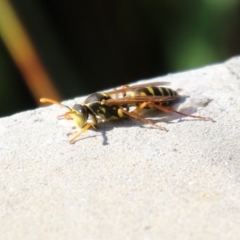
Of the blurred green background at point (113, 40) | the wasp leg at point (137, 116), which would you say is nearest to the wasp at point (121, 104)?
the wasp leg at point (137, 116)

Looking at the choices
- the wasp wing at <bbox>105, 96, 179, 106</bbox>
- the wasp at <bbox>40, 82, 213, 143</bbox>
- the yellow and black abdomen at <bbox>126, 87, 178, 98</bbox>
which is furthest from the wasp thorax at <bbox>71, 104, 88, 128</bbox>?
the yellow and black abdomen at <bbox>126, 87, 178, 98</bbox>

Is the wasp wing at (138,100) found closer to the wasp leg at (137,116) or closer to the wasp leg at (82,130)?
the wasp leg at (137,116)

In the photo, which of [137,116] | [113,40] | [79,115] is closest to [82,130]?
[79,115]

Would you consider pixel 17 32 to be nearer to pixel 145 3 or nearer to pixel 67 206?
pixel 145 3

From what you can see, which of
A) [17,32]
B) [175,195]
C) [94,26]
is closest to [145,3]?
[94,26]

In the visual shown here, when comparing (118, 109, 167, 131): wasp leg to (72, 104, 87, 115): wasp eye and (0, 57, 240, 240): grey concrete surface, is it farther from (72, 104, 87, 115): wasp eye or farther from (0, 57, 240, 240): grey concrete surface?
(72, 104, 87, 115): wasp eye
